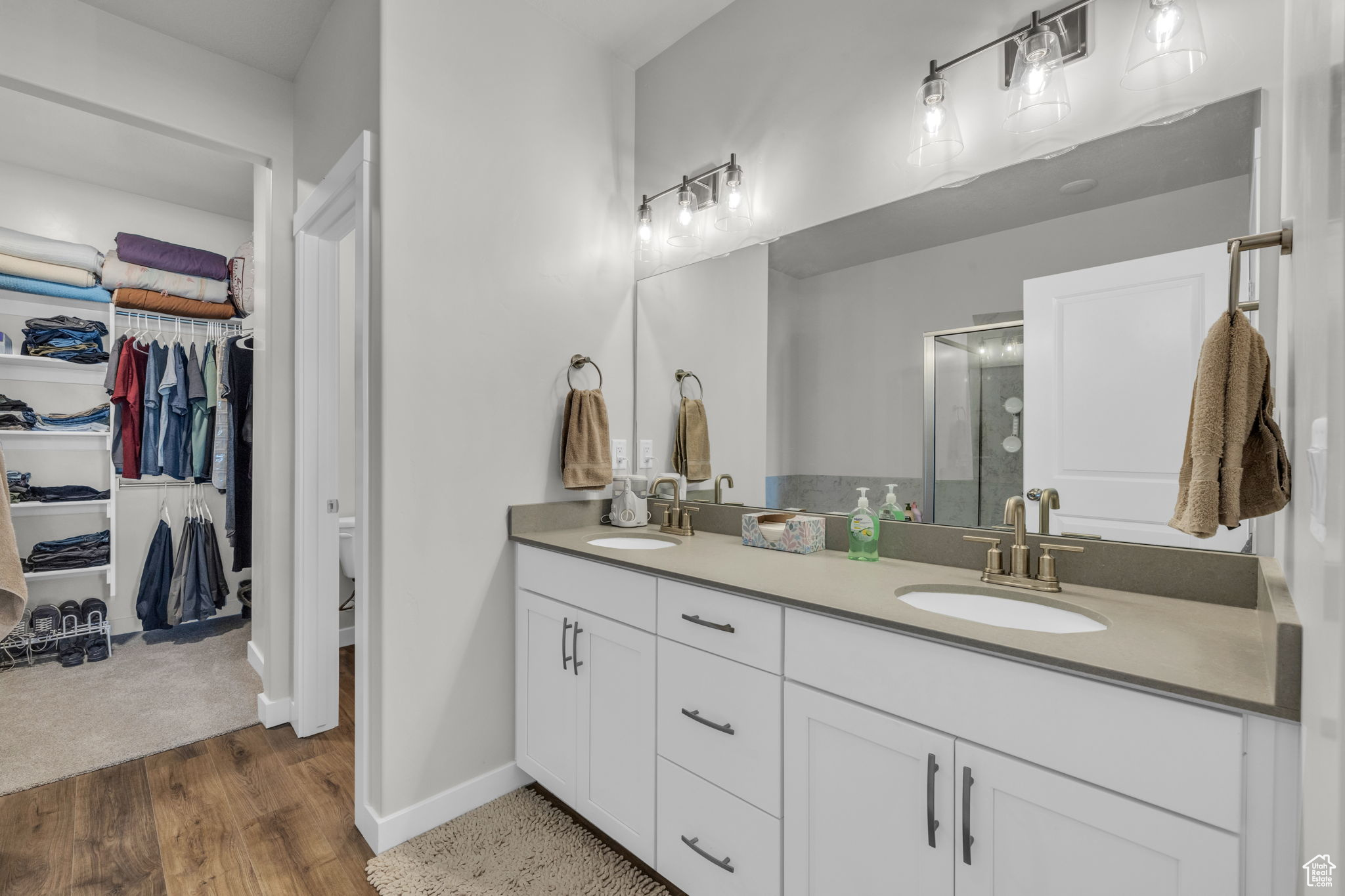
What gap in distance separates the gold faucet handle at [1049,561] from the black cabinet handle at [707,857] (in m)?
0.94

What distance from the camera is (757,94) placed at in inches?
80.9

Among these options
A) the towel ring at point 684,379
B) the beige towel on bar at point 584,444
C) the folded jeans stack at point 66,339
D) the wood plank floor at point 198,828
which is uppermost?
the folded jeans stack at point 66,339

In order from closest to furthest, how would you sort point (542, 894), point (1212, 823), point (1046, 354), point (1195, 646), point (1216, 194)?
1. point (1212, 823)
2. point (1195, 646)
3. point (1216, 194)
4. point (1046, 354)
5. point (542, 894)

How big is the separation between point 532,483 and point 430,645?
24.0 inches

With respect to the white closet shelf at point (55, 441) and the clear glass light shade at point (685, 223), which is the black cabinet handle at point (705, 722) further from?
the white closet shelf at point (55, 441)

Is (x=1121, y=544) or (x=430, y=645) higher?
(x=1121, y=544)

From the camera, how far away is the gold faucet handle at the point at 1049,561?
1289mm

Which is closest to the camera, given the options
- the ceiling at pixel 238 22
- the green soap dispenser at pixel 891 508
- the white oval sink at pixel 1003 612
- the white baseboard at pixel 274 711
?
the white oval sink at pixel 1003 612

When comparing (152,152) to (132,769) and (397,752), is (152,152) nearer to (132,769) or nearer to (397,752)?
(132,769)

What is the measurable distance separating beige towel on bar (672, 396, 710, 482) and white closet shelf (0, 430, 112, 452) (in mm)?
3298

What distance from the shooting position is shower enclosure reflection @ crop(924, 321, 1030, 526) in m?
1.48

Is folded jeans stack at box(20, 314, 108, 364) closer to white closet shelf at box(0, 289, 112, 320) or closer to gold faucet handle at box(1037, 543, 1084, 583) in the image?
white closet shelf at box(0, 289, 112, 320)

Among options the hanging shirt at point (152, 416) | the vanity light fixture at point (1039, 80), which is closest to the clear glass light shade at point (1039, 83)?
the vanity light fixture at point (1039, 80)

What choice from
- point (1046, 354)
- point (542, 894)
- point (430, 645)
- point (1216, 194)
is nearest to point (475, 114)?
point (430, 645)
